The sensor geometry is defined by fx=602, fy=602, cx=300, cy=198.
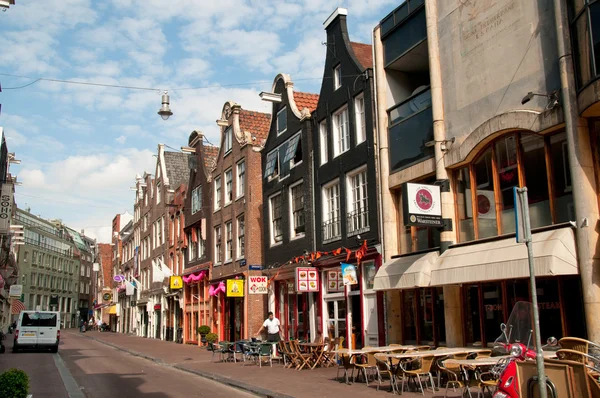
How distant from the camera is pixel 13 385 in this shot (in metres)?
8.08

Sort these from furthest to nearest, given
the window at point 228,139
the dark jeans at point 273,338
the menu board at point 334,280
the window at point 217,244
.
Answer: the window at point 217,244, the window at point 228,139, the dark jeans at point 273,338, the menu board at point 334,280

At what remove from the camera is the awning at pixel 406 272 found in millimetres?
14484

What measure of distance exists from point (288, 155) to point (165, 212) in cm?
2333

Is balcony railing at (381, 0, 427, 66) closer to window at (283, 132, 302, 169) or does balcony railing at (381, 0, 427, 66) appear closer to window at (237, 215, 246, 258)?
window at (283, 132, 302, 169)

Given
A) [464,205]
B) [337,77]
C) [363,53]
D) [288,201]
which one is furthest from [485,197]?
[288,201]

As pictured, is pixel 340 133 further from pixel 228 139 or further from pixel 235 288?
pixel 228 139

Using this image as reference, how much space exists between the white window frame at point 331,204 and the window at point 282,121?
4661 mm

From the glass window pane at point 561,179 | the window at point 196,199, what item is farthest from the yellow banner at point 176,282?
the glass window pane at point 561,179

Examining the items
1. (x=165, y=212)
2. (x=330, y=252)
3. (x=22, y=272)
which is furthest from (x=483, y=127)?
(x=22, y=272)

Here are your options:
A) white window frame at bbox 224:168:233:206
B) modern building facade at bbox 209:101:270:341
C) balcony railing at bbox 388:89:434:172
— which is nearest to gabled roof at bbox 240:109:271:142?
modern building facade at bbox 209:101:270:341

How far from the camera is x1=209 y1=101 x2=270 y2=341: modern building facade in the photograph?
27.1m

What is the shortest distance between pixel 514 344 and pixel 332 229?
1276 centimetres

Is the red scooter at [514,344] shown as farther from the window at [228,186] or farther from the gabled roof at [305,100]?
the window at [228,186]

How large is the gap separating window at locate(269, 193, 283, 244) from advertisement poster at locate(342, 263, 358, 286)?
23.5 feet
